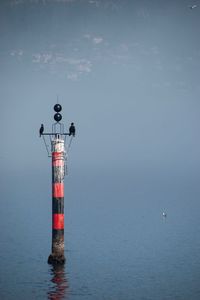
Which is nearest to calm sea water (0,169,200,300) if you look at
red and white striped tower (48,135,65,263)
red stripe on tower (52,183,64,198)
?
red and white striped tower (48,135,65,263)

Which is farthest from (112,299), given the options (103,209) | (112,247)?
(103,209)

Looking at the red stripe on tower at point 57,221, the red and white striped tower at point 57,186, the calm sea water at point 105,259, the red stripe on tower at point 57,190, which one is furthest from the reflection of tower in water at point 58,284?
the red stripe on tower at point 57,190

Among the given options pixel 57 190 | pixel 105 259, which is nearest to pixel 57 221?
pixel 57 190

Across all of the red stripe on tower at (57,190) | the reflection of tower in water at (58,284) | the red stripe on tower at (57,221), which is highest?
the red stripe on tower at (57,190)

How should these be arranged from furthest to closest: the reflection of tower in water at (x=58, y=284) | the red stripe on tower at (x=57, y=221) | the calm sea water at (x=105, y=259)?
the calm sea water at (x=105, y=259) → the reflection of tower in water at (x=58, y=284) → the red stripe on tower at (x=57, y=221)

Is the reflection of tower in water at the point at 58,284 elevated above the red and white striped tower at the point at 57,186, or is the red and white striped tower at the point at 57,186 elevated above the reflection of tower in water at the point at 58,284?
the red and white striped tower at the point at 57,186

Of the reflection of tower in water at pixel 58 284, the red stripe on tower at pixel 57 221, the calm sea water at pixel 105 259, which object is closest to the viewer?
the red stripe on tower at pixel 57 221

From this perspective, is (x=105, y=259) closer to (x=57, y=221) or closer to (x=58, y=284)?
(x=58, y=284)

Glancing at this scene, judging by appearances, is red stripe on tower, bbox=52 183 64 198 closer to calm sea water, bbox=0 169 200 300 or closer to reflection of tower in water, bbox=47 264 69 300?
reflection of tower in water, bbox=47 264 69 300

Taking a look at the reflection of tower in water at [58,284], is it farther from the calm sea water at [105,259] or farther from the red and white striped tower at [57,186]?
the red and white striped tower at [57,186]

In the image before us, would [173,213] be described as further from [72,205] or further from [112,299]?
[112,299]
